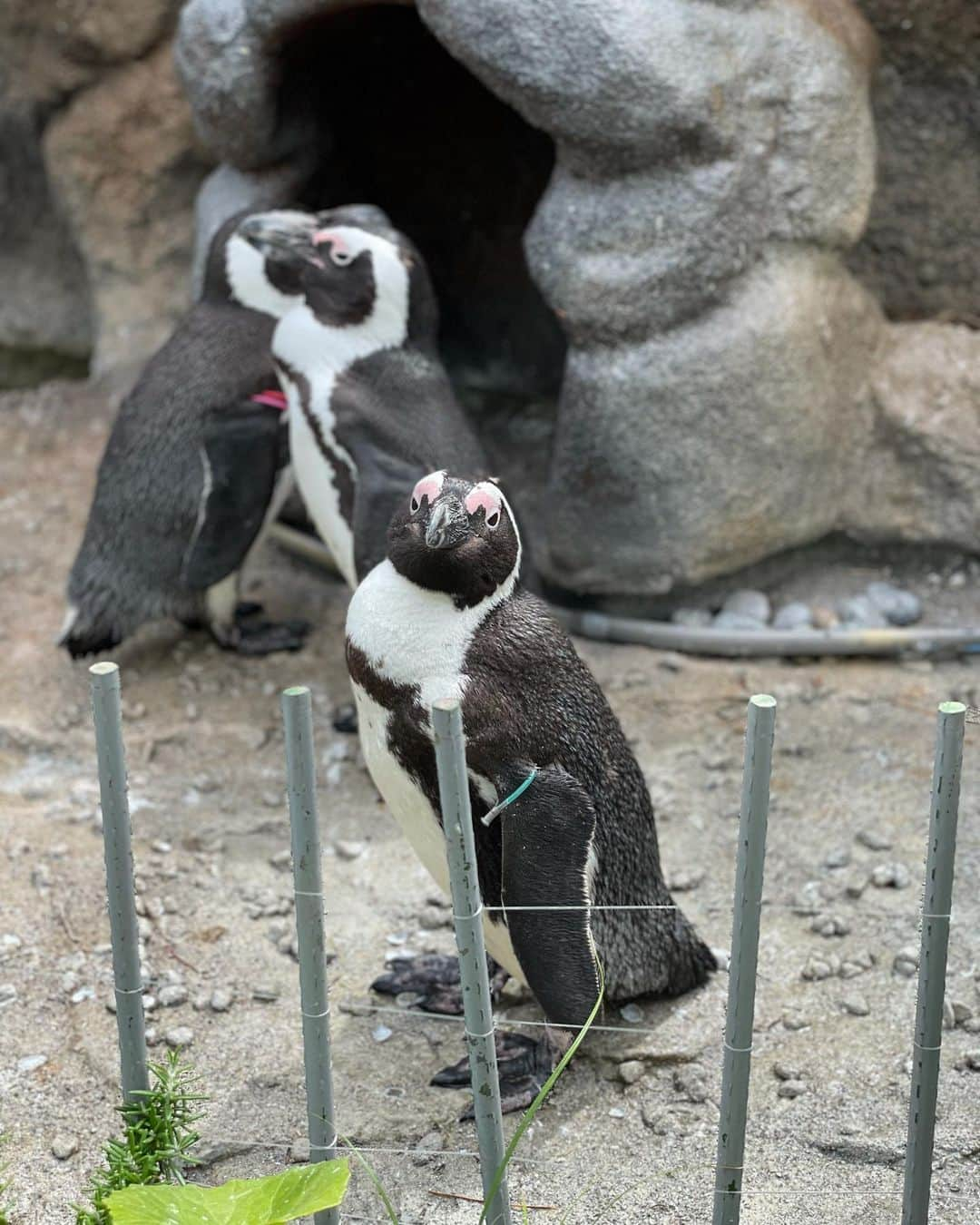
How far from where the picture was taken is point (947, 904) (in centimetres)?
173

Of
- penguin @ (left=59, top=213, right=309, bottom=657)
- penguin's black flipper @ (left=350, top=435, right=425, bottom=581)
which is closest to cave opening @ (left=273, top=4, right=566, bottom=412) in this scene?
penguin @ (left=59, top=213, right=309, bottom=657)

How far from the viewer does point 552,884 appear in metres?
2.20

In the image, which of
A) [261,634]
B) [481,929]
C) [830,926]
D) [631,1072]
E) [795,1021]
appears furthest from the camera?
[261,634]

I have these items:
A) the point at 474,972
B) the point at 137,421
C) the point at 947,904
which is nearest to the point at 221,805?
the point at 137,421

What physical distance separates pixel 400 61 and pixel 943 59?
4.99 feet

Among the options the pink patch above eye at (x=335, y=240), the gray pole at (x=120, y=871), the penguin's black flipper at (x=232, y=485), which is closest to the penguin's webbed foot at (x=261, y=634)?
the penguin's black flipper at (x=232, y=485)

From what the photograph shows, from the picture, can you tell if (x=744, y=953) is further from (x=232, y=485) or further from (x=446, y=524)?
(x=232, y=485)

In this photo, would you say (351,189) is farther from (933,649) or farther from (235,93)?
(933,649)

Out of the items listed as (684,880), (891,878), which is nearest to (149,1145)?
(684,880)

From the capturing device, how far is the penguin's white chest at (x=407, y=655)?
2.20 m

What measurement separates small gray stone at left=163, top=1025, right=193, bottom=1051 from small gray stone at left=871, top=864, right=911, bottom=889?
4.11 ft

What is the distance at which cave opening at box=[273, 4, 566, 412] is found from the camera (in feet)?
15.0

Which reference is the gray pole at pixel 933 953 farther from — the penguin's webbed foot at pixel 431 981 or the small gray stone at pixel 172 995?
the small gray stone at pixel 172 995

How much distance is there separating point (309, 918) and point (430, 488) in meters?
0.66
